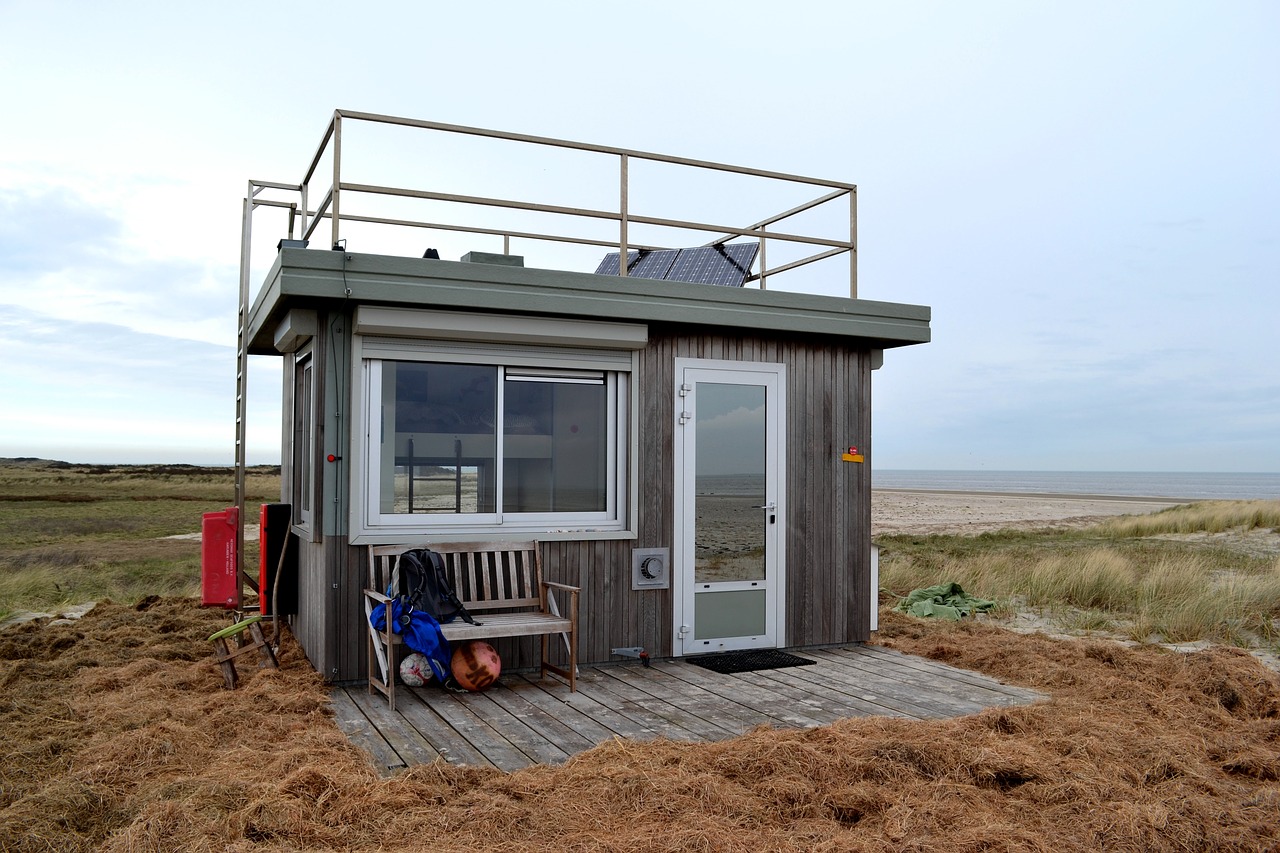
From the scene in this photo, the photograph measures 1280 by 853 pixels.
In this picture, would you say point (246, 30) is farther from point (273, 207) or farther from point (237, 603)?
point (237, 603)

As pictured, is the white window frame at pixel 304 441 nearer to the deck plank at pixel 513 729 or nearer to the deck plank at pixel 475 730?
the deck plank at pixel 475 730

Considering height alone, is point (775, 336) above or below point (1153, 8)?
below

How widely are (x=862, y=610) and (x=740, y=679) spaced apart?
190 cm

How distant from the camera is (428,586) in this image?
246 inches

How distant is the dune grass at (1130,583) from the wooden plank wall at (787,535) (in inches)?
119

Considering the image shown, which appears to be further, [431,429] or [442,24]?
[442,24]

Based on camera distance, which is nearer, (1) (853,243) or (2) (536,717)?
(2) (536,717)

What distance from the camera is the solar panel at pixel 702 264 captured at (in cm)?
854

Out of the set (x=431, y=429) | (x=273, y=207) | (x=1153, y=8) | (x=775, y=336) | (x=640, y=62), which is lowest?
(x=431, y=429)

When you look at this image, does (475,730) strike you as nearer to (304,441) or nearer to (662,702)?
(662,702)

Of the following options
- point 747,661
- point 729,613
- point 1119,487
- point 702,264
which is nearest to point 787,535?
point 729,613

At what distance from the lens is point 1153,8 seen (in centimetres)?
1113

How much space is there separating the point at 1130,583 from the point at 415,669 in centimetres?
880

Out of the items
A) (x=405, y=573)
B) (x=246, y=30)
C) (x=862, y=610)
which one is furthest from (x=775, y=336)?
(x=246, y=30)
